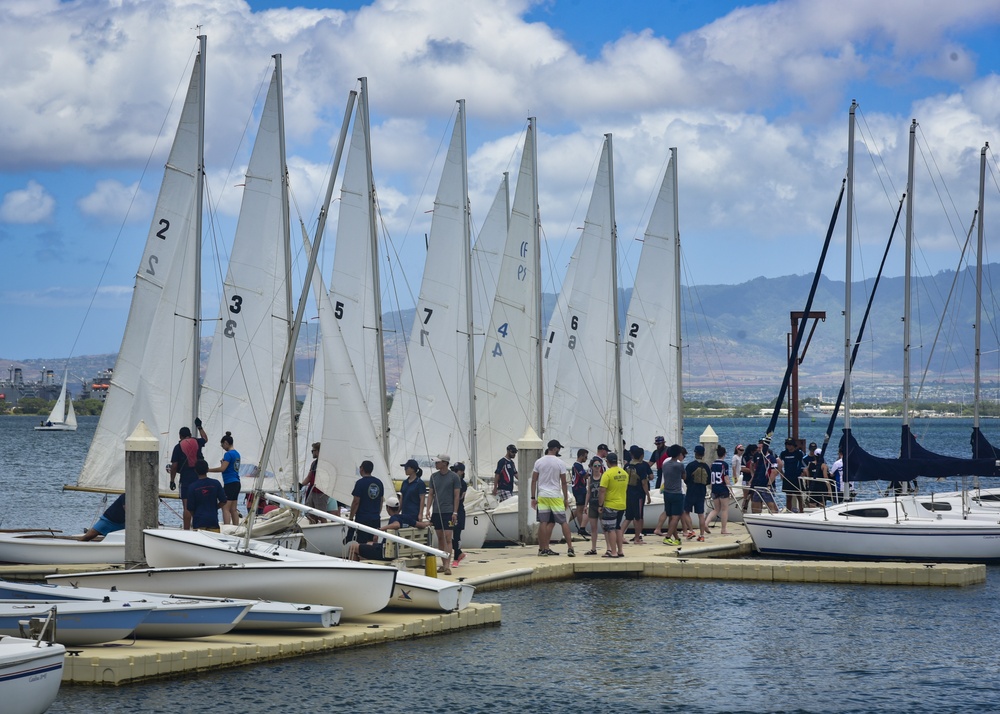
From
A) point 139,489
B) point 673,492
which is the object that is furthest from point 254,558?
point 673,492

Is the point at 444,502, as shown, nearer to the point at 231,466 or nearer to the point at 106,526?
the point at 231,466

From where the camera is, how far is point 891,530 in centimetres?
Result: 2377

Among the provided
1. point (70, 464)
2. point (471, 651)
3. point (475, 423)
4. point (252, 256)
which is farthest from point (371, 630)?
point (70, 464)

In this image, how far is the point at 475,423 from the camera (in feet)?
101

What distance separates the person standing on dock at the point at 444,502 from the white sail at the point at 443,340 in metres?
9.92

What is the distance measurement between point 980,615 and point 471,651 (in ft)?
25.8

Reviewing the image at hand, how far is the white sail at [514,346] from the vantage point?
108ft

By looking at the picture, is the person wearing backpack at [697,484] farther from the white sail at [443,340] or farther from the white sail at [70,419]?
the white sail at [70,419]

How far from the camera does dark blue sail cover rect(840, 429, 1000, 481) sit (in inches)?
983

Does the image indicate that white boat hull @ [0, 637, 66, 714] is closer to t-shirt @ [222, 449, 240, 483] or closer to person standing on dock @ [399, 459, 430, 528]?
person standing on dock @ [399, 459, 430, 528]

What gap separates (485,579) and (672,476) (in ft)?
16.5

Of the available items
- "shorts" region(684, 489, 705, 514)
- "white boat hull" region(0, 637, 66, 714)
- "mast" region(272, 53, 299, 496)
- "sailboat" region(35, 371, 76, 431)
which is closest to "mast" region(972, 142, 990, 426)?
"shorts" region(684, 489, 705, 514)

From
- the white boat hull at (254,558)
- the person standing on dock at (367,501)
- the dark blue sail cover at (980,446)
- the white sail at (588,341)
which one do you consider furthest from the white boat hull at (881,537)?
the white sail at (588,341)

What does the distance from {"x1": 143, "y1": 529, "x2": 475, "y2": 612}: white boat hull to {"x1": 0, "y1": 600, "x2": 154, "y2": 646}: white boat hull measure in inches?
92.2
